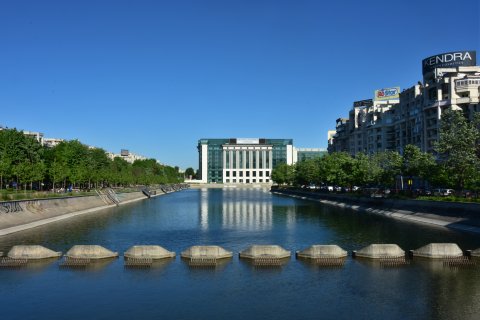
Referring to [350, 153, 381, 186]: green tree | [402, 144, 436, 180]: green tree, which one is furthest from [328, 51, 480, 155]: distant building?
[402, 144, 436, 180]: green tree

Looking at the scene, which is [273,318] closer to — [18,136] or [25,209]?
[25,209]

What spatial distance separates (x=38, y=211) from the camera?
76312mm

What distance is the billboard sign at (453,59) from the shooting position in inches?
5143

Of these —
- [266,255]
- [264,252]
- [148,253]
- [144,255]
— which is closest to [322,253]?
[266,255]

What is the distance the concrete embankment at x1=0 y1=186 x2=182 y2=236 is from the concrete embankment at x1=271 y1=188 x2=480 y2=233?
6354 cm

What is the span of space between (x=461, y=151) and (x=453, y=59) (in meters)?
67.3

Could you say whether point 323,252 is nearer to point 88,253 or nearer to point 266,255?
point 266,255

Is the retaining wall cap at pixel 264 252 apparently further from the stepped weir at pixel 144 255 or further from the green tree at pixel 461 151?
the green tree at pixel 461 151

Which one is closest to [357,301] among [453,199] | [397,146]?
[453,199]

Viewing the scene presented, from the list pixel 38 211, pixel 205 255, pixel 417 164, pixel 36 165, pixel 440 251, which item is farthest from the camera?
pixel 36 165

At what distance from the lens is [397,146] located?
164375mm

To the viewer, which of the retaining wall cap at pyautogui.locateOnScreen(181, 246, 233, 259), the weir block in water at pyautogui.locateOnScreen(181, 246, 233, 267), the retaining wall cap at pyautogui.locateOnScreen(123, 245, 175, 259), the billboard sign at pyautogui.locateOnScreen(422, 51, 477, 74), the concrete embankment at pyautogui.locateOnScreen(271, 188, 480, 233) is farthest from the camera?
the billboard sign at pyautogui.locateOnScreen(422, 51, 477, 74)

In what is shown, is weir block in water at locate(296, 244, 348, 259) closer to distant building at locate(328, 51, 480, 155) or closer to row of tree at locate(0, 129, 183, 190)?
row of tree at locate(0, 129, 183, 190)

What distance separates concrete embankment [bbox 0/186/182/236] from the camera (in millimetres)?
64125
